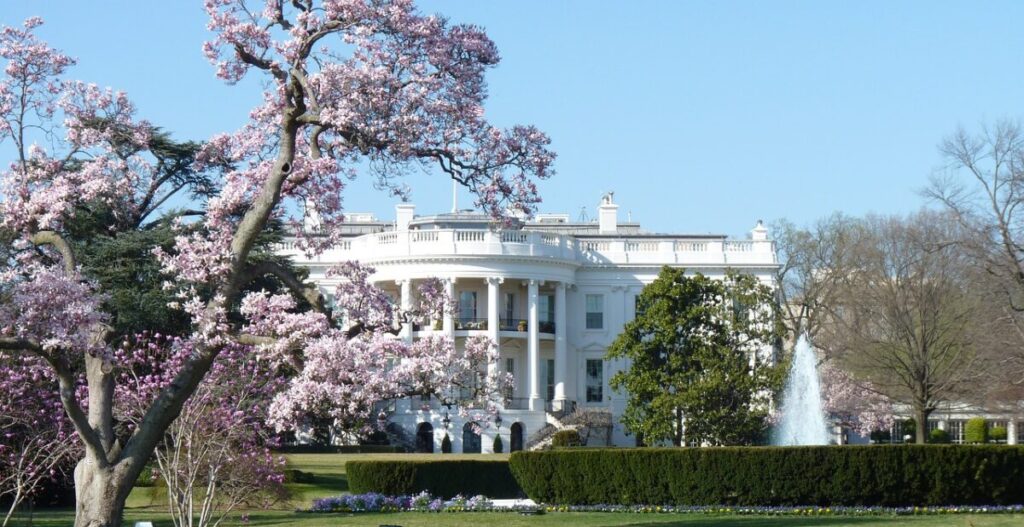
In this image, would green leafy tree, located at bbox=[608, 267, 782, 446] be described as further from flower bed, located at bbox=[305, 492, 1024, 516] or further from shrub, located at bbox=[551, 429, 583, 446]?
flower bed, located at bbox=[305, 492, 1024, 516]

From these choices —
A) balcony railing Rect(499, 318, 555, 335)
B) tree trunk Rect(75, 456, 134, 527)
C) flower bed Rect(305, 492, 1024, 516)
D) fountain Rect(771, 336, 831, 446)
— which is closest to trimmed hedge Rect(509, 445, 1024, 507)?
flower bed Rect(305, 492, 1024, 516)

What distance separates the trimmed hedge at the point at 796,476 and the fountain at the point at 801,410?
13.8 metres

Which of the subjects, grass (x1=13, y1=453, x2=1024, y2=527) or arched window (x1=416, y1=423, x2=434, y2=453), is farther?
arched window (x1=416, y1=423, x2=434, y2=453)

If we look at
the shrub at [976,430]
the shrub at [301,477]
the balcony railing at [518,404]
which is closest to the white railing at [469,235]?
the balcony railing at [518,404]

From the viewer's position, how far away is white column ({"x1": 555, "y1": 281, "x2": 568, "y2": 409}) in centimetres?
6278

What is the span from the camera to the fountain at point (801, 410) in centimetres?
4025

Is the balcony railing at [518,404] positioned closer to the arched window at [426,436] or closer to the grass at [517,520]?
the arched window at [426,436]

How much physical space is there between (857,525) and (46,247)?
479 inches

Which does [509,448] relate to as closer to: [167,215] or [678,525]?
[167,215]

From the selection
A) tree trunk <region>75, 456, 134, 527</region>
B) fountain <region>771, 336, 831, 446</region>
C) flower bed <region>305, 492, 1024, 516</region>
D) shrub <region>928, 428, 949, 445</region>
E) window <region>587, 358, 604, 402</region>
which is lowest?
flower bed <region>305, 492, 1024, 516</region>

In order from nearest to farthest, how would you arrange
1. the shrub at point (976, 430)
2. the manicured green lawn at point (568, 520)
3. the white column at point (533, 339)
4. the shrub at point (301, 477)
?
the manicured green lawn at point (568, 520) < the shrub at point (301, 477) < the white column at point (533, 339) < the shrub at point (976, 430)

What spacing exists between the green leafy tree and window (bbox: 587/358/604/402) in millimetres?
15869

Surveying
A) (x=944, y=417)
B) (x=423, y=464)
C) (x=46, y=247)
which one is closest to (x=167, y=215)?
(x=423, y=464)

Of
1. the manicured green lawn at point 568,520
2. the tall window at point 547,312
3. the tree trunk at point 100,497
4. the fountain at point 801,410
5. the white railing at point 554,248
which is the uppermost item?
the white railing at point 554,248
